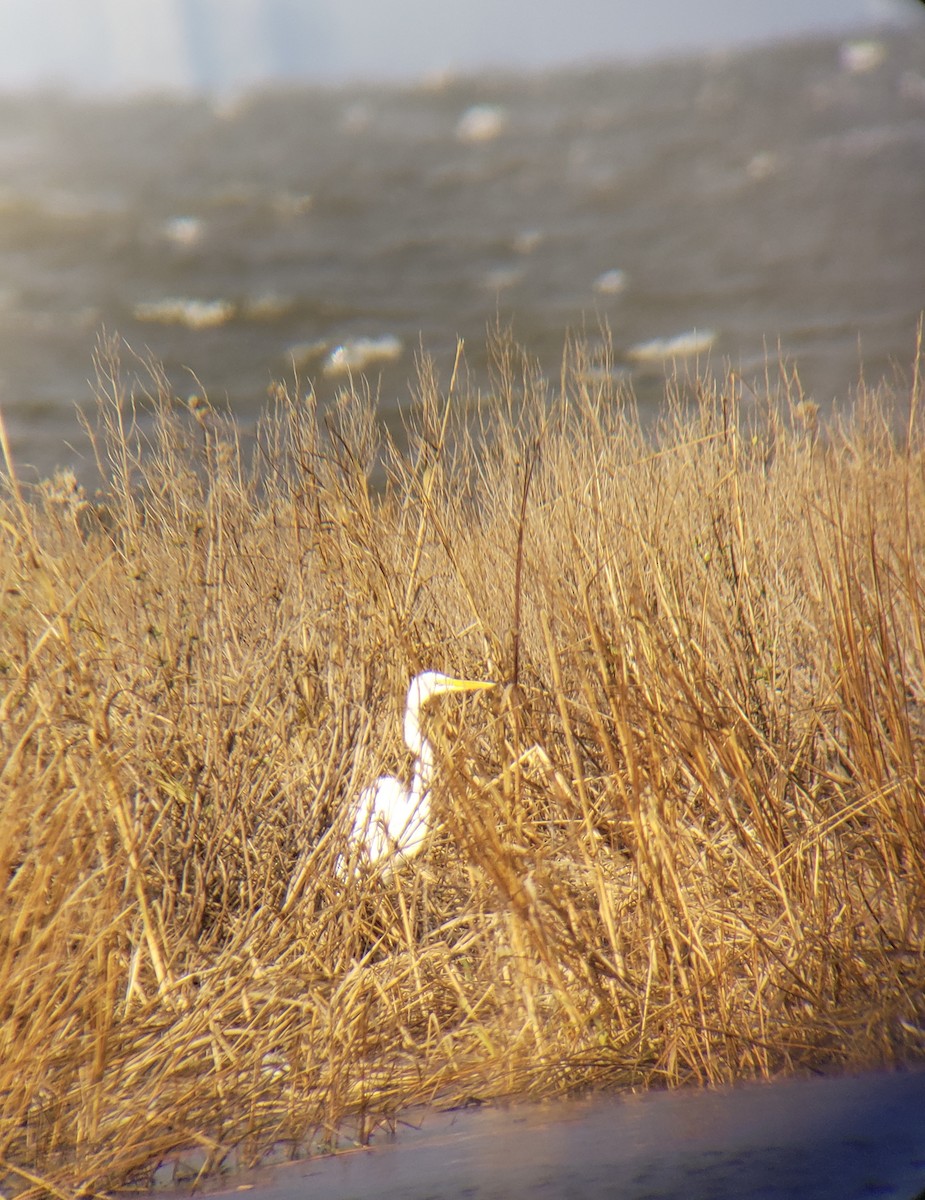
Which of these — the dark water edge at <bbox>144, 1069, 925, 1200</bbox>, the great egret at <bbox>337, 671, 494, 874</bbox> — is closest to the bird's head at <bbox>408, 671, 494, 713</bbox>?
the great egret at <bbox>337, 671, 494, 874</bbox>

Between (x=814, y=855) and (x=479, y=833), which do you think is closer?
(x=479, y=833)

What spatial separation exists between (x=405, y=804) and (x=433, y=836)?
7 cm

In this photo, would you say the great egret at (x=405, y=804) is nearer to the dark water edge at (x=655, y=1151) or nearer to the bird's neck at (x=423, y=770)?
the bird's neck at (x=423, y=770)

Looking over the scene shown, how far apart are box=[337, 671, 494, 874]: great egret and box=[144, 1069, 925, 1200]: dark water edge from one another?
0.43 m

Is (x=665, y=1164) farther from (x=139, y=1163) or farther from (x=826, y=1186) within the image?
(x=139, y=1163)

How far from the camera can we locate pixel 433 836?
1.73m

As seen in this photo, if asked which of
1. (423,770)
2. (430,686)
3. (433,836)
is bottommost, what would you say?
(433,836)

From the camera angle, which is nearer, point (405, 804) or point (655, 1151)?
point (655, 1151)

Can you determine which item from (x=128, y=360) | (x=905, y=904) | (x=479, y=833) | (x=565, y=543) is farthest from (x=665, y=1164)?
(x=128, y=360)

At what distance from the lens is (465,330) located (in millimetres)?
2902

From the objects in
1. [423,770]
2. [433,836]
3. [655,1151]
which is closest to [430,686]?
[423,770]

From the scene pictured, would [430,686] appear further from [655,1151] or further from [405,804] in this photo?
[655,1151]

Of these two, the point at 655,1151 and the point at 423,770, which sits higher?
the point at 423,770

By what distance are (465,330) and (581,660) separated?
166 cm
